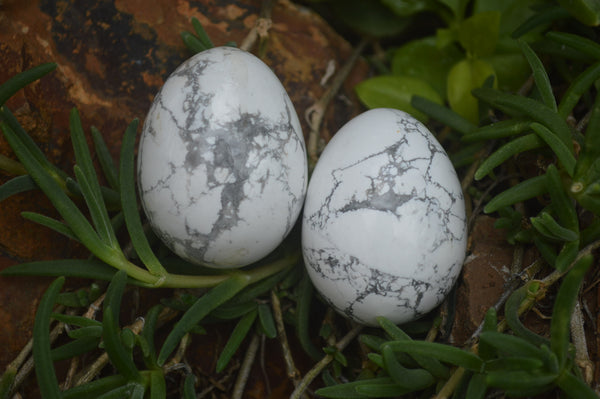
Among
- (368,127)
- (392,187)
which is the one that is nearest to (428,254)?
(392,187)

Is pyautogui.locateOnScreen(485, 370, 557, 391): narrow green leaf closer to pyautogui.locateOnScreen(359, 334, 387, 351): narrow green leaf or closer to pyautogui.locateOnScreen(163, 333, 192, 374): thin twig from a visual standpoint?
pyautogui.locateOnScreen(359, 334, 387, 351): narrow green leaf

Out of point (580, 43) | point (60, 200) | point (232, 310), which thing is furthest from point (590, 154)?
point (60, 200)

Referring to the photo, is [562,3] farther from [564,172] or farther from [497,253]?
[497,253]

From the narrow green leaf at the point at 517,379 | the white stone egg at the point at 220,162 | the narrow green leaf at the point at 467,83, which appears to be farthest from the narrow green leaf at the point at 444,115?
the narrow green leaf at the point at 517,379

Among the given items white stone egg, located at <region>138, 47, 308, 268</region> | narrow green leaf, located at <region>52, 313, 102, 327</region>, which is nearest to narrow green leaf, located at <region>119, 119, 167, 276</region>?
white stone egg, located at <region>138, 47, 308, 268</region>

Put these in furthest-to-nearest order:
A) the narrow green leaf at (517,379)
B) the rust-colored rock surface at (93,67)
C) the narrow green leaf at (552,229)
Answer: the rust-colored rock surface at (93,67), the narrow green leaf at (552,229), the narrow green leaf at (517,379)

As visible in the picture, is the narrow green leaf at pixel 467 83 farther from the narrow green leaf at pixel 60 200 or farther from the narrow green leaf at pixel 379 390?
the narrow green leaf at pixel 60 200

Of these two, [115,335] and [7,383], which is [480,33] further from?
[7,383]
